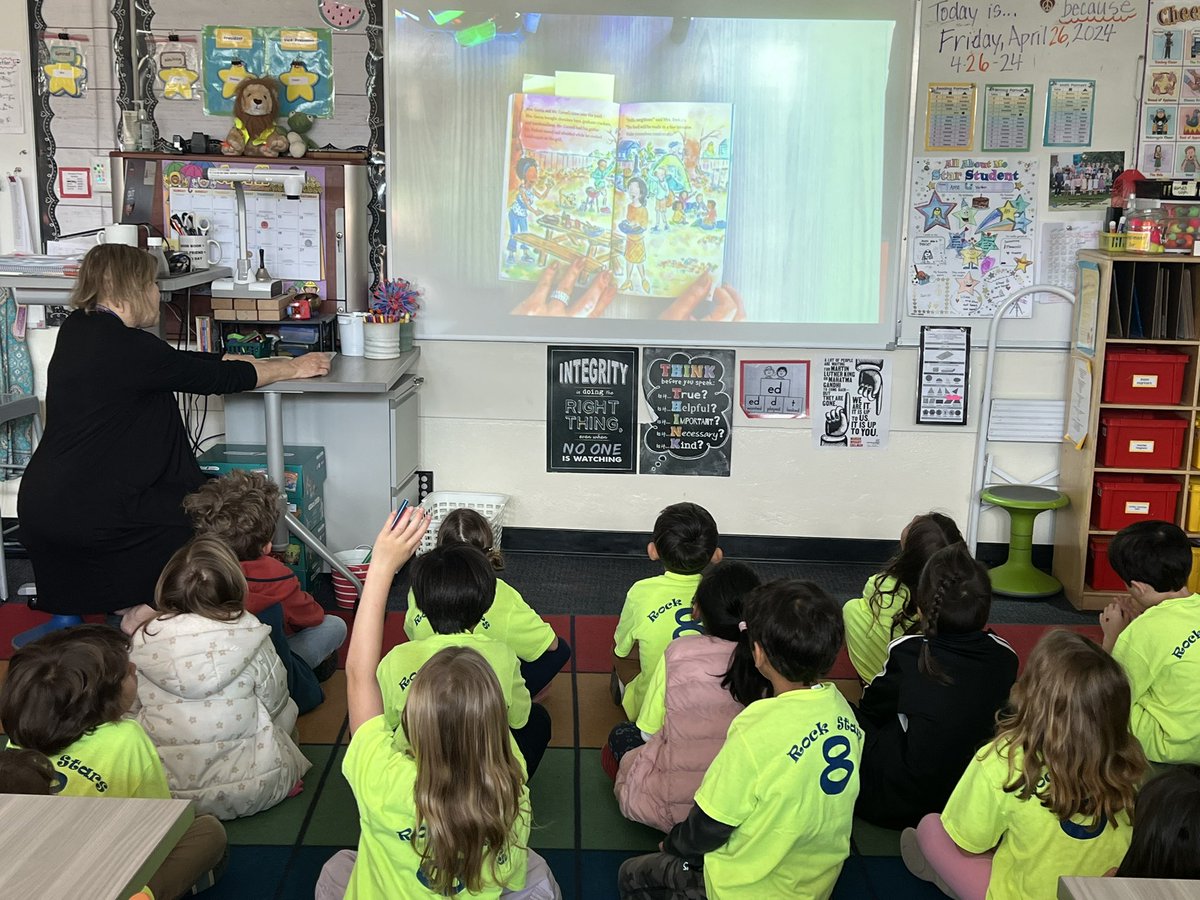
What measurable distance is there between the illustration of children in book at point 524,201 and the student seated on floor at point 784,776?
9.29 ft

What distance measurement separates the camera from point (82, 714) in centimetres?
213

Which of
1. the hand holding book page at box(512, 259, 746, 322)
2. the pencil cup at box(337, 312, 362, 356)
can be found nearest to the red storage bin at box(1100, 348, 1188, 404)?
the hand holding book page at box(512, 259, 746, 322)

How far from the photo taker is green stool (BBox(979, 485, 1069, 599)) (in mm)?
4625

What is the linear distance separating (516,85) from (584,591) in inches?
77.1

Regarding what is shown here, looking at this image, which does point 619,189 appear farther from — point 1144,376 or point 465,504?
point 1144,376

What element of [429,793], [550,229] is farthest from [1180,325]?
[429,793]

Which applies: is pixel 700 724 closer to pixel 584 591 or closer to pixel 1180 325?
pixel 584 591

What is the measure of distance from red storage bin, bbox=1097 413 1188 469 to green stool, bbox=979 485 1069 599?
10.9 inches

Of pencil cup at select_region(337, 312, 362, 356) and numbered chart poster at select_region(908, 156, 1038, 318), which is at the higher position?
numbered chart poster at select_region(908, 156, 1038, 318)

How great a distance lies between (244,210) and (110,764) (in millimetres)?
2999

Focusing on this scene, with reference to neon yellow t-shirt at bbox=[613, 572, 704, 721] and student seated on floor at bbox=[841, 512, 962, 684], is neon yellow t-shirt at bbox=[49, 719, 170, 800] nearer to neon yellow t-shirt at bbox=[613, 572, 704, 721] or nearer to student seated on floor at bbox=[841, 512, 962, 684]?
neon yellow t-shirt at bbox=[613, 572, 704, 721]

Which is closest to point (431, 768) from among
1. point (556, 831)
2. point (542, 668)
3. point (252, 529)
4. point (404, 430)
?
point (556, 831)

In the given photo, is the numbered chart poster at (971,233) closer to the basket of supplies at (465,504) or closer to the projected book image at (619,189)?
the projected book image at (619,189)

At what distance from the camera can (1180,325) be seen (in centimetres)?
436
